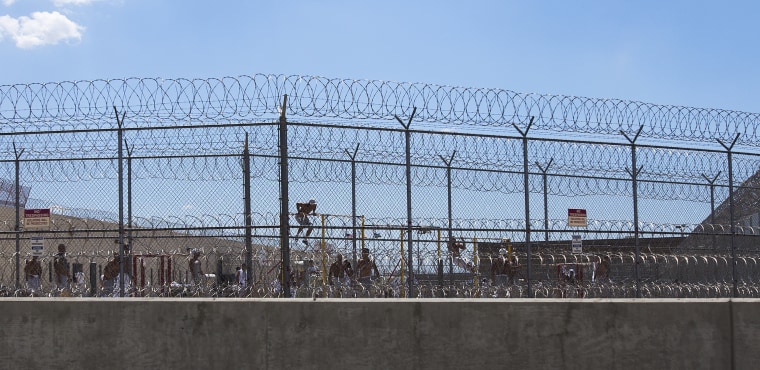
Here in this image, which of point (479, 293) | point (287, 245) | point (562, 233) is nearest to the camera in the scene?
point (287, 245)

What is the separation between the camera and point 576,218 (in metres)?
14.8

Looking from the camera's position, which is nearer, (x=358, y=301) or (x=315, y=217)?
(x=358, y=301)
